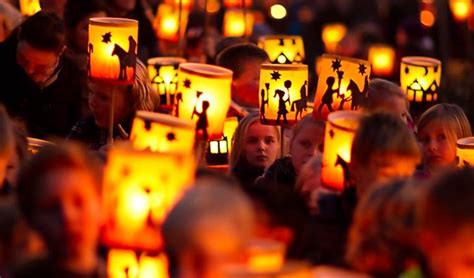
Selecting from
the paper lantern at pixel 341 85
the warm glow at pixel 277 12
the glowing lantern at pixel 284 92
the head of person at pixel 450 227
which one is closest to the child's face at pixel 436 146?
the paper lantern at pixel 341 85

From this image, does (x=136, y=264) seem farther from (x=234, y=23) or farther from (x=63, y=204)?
(x=234, y=23)

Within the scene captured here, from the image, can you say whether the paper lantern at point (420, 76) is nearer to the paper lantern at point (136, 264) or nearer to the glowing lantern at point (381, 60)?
the paper lantern at point (136, 264)

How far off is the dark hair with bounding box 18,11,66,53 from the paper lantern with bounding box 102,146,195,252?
14.9 feet

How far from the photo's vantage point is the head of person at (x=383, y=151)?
291 inches

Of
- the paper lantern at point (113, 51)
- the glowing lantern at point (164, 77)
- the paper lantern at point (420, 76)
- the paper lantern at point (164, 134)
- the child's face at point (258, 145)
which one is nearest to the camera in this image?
the paper lantern at point (164, 134)

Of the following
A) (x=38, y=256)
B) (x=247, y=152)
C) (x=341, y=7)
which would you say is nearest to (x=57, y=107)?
(x=247, y=152)

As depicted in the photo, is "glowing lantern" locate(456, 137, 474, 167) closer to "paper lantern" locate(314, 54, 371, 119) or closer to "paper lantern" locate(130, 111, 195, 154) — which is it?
"paper lantern" locate(314, 54, 371, 119)

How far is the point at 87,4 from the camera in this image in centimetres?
1353

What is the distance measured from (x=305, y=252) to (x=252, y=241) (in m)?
1.11

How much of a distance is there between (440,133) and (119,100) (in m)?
2.20

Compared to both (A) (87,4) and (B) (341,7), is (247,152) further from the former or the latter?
(B) (341,7)

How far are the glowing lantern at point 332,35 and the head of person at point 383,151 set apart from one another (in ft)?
67.7

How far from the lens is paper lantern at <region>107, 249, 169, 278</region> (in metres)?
6.66

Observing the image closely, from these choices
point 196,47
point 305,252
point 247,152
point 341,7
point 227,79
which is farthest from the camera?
point 341,7
